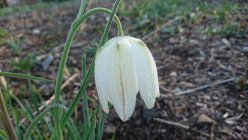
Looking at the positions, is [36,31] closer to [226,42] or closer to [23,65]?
[23,65]

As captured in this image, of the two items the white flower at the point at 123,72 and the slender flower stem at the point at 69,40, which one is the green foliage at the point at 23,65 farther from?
the white flower at the point at 123,72

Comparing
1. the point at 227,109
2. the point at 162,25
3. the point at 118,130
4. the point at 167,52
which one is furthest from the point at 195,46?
the point at 118,130

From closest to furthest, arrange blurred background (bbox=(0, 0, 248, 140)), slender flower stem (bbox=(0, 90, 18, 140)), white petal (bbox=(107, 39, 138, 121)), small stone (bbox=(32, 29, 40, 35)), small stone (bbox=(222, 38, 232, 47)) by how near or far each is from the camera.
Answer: white petal (bbox=(107, 39, 138, 121)) < slender flower stem (bbox=(0, 90, 18, 140)) < blurred background (bbox=(0, 0, 248, 140)) < small stone (bbox=(222, 38, 232, 47)) < small stone (bbox=(32, 29, 40, 35))

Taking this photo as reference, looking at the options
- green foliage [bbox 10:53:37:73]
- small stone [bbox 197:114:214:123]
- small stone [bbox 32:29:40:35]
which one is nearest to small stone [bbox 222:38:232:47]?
small stone [bbox 197:114:214:123]

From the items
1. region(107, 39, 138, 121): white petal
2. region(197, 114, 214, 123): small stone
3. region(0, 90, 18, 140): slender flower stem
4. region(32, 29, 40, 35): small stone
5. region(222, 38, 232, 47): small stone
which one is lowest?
region(32, 29, 40, 35): small stone

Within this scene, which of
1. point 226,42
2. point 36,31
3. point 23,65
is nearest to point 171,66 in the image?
point 226,42

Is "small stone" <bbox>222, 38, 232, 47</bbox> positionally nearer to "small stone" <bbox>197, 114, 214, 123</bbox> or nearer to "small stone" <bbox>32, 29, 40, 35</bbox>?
"small stone" <bbox>197, 114, 214, 123</bbox>

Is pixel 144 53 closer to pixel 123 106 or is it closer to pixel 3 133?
pixel 123 106
